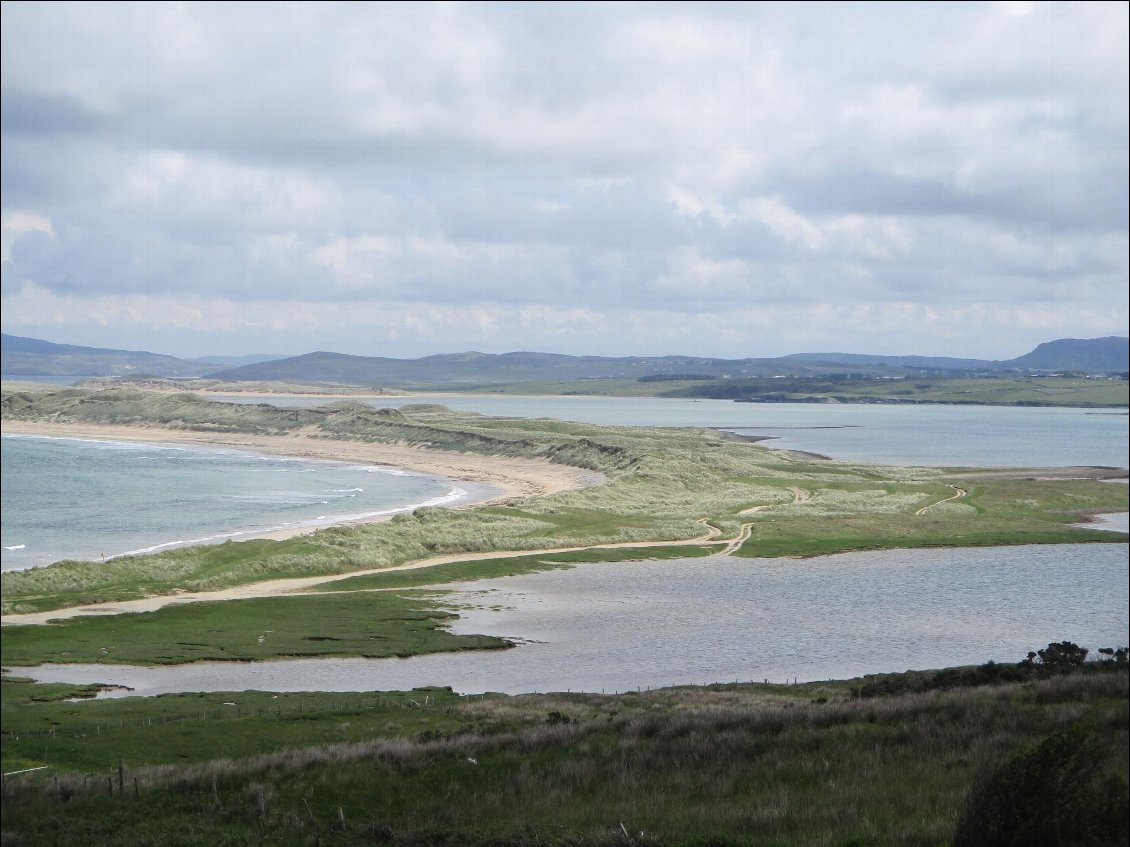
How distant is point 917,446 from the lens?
116 m

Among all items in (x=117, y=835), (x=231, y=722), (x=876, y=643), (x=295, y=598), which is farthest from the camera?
(x=295, y=598)

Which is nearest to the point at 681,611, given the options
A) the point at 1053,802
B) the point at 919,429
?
the point at 1053,802

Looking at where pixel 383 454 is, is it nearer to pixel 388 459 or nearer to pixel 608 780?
pixel 388 459

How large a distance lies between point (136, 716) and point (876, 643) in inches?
988

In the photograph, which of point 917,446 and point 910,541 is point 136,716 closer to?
point 910,541

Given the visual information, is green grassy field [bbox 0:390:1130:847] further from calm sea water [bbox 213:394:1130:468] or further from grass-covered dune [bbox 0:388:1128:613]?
calm sea water [bbox 213:394:1130:468]

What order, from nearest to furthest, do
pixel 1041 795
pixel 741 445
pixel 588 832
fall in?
pixel 1041 795 < pixel 588 832 < pixel 741 445

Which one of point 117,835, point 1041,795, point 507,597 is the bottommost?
point 507,597

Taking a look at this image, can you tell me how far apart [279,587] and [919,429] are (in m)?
120

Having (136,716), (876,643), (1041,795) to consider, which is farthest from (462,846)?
(876,643)

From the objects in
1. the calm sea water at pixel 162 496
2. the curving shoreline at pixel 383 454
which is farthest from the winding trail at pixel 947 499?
the calm sea water at pixel 162 496

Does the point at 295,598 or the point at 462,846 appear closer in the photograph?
the point at 462,846

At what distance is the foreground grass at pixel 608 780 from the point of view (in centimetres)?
1070

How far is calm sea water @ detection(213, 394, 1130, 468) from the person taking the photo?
326 ft
